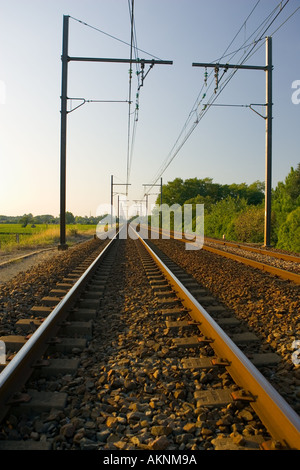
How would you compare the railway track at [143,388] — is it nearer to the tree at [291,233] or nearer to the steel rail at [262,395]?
the steel rail at [262,395]

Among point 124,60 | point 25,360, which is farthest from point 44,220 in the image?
point 25,360

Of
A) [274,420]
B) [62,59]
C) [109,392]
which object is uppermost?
[62,59]

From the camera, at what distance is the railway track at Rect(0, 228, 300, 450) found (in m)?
2.14

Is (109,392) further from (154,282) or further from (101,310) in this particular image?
(154,282)

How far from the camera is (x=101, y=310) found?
17.1 feet

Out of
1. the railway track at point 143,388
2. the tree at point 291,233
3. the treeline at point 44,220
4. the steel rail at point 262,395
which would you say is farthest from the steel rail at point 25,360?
the treeline at point 44,220

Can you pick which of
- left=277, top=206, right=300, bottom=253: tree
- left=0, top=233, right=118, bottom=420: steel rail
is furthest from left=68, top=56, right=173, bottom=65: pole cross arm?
left=0, top=233, right=118, bottom=420: steel rail

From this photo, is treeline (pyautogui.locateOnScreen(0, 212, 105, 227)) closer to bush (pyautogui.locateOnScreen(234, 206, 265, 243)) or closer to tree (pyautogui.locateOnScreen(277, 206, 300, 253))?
bush (pyautogui.locateOnScreen(234, 206, 265, 243))

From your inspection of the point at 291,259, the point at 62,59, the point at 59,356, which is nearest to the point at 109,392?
the point at 59,356

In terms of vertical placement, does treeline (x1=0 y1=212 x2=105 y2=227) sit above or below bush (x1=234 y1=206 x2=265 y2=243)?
above

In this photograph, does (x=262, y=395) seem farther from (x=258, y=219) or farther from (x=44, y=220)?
(x=44, y=220)

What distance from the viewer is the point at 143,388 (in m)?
2.83

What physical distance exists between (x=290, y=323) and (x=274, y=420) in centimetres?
251

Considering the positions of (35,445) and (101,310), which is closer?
(35,445)
